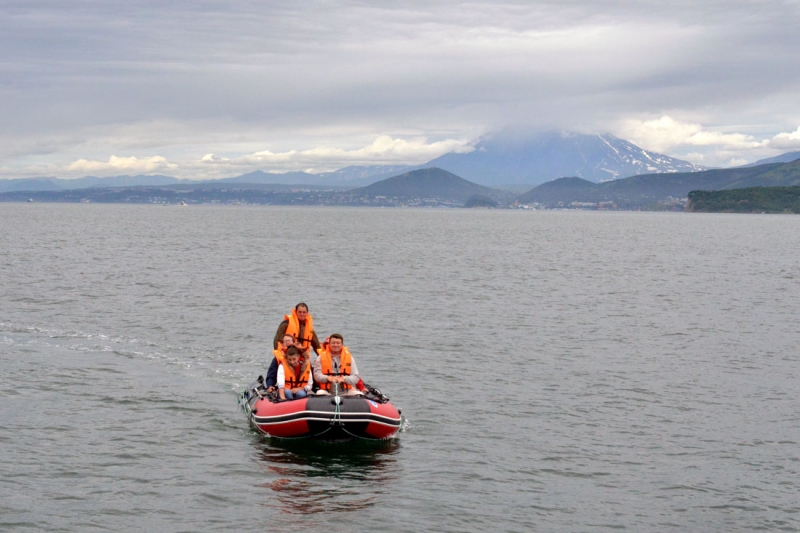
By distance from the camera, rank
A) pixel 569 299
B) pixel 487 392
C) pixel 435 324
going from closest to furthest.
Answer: pixel 487 392 → pixel 435 324 → pixel 569 299

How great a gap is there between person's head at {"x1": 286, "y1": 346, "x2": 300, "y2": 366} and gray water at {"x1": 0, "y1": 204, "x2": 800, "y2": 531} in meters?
1.93

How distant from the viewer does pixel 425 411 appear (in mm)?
22609

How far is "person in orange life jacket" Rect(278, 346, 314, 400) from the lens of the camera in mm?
20125

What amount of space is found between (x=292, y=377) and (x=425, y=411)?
13.4 ft

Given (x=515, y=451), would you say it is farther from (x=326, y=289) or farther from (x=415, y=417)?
(x=326, y=289)

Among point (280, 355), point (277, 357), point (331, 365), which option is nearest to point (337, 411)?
point (331, 365)

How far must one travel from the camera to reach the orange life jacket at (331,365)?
19984mm

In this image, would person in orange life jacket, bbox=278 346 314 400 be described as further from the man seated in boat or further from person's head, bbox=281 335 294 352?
person's head, bbox=281 335 294 352

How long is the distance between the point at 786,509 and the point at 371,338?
1922cm

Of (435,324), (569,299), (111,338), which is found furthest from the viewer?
(569,299)

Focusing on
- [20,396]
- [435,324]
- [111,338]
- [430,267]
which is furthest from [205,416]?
[430,267]

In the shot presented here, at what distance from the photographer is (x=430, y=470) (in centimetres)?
1803

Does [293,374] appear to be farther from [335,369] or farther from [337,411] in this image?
[337,411]

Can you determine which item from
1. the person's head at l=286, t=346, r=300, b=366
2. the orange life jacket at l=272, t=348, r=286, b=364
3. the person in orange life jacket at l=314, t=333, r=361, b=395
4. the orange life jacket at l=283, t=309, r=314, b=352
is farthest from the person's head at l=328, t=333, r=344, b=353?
the orange life jacket at l=283, t=309, r=314, b=352
